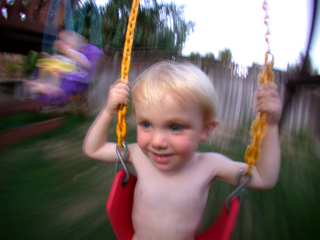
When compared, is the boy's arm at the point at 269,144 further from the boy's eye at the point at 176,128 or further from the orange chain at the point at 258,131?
the boy's eye at the point at 176,128

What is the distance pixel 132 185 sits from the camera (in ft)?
3.72

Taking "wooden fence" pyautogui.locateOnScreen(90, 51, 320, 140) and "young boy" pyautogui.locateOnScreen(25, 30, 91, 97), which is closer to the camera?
"young boy" pyautogui.locateOnScreen(25, 30, 91, 97)

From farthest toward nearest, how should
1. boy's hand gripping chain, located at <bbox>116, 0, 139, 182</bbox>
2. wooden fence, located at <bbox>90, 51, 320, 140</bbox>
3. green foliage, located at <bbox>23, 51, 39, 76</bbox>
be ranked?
green foliage, located at <bbox>23, 51, 39, 76</bbox> < wooden fence, located at <bbox>90, 51, 320, 140</bbox> < boy's hand gripping chain, located at <bbox>116, 0, 139, 182</bbox>

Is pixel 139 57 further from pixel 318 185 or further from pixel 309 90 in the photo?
pixel 318 185

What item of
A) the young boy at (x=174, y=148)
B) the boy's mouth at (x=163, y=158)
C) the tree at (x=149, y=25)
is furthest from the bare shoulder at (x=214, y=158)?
the tree at (x=149, y=25)

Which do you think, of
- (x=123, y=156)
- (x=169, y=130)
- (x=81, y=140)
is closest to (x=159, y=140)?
(x=169, y=130)

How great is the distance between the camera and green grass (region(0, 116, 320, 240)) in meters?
1.55

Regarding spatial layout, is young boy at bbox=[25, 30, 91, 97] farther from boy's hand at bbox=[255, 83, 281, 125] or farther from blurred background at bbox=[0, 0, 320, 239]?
boy's hand at bbox=[255, 83, 281, 125]

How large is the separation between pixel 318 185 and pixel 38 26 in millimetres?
3276

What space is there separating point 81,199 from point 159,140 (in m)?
1.27

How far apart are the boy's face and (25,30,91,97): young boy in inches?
89.5

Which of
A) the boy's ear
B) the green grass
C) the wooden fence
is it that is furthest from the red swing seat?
the wooden fence

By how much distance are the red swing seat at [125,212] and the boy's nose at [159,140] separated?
23 cm

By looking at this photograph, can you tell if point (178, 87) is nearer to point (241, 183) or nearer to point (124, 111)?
point (124, 111)
